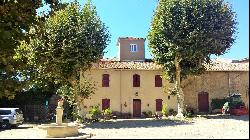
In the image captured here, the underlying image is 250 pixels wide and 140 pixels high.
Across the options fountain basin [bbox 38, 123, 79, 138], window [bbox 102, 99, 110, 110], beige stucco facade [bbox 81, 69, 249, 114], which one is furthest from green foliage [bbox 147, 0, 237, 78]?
fountain basin [bbox 38, 123, 79, 138]

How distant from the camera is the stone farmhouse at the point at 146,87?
42.5 meters

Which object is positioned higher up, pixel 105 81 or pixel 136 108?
pixel 105 81

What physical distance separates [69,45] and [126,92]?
1092cm

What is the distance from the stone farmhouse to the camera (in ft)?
139

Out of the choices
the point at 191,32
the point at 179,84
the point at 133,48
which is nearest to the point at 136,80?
the point at 133,48

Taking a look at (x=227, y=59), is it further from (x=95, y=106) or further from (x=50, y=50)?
(x=50, y=50)

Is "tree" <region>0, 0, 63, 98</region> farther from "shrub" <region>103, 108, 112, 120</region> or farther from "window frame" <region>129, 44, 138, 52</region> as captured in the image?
"window frame" <region>129, 44, 138, 52</region>

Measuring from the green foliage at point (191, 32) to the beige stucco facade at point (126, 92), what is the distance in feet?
17.3

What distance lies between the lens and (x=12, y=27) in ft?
28.6

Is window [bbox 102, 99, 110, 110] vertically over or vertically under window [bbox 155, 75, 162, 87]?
under

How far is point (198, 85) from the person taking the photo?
4425 cm

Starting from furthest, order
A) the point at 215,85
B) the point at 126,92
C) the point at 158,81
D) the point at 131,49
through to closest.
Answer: the point at 131,49, the point at 215,85, the point at 158,81, the point at 126,92

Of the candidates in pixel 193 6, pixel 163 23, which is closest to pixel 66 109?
pixel 163 23

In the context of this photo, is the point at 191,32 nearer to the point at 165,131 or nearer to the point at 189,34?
the point at 189,34
